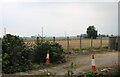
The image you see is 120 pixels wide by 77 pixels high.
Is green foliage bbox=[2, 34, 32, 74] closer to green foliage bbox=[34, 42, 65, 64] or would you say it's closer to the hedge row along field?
the hedge row along field

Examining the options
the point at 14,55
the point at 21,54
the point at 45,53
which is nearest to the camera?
the point at 14,55

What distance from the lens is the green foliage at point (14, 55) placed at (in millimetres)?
12277

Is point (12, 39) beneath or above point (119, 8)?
beneath

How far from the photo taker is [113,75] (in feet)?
35.8

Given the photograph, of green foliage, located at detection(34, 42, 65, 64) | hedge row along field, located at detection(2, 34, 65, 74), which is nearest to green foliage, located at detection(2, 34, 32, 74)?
hedge row along field, located at detection(2, 34, 65, 74)

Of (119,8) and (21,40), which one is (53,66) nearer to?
(21,40)

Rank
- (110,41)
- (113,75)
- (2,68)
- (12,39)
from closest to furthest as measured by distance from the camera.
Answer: (113,75) → (2,68) → (12,39) → (110,41)

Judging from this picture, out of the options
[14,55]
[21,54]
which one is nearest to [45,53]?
[21,54]

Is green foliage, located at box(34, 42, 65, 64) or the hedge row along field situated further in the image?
green foliage, located at box(34, 42, 65, 64)

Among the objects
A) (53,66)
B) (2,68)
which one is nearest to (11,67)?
(2,68)

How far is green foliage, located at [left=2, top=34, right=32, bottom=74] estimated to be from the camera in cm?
1228

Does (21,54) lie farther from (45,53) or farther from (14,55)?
(45,53)

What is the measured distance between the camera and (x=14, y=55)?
41.7 ft

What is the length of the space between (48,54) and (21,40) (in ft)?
5.29
